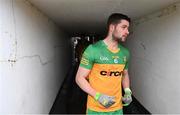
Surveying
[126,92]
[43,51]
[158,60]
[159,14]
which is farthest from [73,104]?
[126,92]

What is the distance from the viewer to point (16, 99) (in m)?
2.14

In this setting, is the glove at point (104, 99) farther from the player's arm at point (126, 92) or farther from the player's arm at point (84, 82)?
the player's arm at point (126, 92)

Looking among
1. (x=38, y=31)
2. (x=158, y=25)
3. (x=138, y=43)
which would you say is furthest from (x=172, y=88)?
(x=38, y=31)

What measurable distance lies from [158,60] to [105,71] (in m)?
1.51

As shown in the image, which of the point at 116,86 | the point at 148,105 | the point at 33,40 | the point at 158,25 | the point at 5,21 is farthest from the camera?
the point at 148,105

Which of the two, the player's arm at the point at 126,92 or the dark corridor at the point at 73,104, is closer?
the player's arm at the point at 126,92

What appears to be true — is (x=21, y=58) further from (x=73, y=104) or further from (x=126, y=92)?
(x=73, y=104)

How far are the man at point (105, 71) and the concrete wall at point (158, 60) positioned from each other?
966mm

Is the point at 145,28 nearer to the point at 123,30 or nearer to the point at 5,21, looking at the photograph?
the point at 123,30

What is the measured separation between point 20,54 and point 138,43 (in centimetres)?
255

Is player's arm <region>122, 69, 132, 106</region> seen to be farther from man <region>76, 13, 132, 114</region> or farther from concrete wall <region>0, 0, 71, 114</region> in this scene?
concrete wall <region>0, 0, 71, 114</region>

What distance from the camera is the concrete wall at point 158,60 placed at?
2.86 metres

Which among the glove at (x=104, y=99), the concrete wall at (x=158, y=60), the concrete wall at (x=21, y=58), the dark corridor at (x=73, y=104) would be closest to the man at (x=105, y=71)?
the glove at (x=104, y=99)

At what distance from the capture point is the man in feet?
6.72
